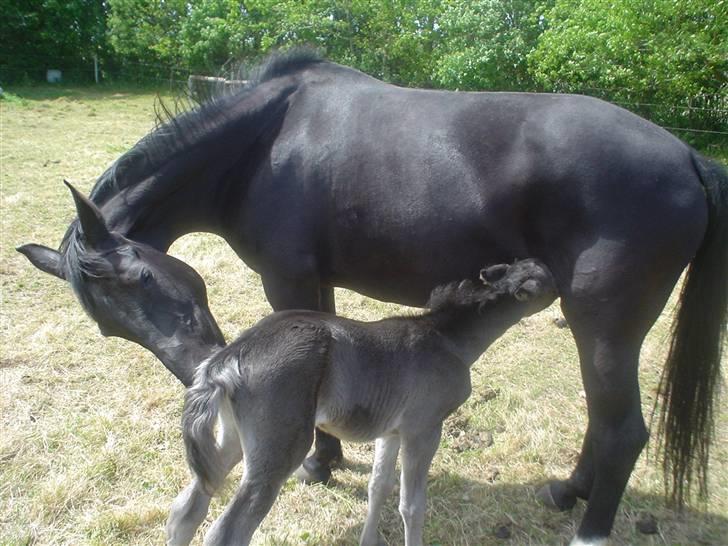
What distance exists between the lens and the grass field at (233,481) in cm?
295

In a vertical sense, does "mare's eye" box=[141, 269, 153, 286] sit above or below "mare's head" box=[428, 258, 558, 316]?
below

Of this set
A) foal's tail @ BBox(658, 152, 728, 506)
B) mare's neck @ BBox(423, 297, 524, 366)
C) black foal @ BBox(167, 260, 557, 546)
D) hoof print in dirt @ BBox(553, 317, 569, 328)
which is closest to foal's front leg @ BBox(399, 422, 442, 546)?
black foal @ BBox(167, 260, 557, 546)

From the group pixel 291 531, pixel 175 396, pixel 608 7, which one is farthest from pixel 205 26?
pixel 291 531

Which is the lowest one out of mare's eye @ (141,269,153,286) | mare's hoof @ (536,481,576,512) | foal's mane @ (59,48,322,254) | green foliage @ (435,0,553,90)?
mare's hoof @ (536,481,576,512)

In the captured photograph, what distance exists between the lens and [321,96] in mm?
3029

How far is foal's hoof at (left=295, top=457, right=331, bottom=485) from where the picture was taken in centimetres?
329

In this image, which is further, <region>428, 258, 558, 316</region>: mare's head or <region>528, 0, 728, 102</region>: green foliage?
<region>528, 0, 728, 102</region>: green foliage

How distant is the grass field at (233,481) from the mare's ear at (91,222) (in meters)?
1.40

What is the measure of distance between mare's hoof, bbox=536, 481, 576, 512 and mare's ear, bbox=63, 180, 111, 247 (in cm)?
258

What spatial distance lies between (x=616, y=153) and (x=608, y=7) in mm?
8845

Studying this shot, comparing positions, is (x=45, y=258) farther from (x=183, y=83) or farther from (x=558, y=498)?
(x=558, y=498)

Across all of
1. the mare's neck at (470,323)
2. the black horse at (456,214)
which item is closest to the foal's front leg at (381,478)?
the mare's neck at (470,323)

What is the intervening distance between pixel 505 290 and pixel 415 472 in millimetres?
895

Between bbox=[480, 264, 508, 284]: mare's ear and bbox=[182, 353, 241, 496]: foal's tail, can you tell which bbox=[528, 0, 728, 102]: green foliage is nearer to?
bbox=[480, 264, 508, 284]: mare's ear
